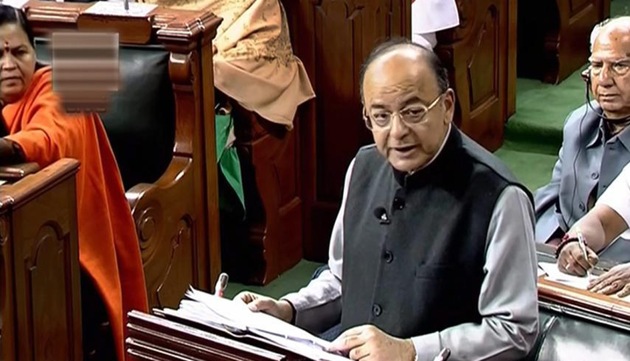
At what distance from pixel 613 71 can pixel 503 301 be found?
4.27 feet

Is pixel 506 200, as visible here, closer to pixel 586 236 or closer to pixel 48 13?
pixel 586 236

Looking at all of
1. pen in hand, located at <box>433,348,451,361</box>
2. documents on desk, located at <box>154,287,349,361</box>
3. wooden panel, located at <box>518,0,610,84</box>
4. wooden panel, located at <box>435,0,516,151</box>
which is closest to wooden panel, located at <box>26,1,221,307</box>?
documents on desk, located at <box>154,287,349,361</box>

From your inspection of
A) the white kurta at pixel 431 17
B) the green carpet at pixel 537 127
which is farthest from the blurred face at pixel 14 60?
the green carpet at pixel 537 127

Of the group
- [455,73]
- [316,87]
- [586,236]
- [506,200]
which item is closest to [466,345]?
[506,200]

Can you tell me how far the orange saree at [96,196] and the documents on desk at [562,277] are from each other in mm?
1031

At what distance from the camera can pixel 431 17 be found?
443 cm

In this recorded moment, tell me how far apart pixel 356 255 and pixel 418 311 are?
0.57ft

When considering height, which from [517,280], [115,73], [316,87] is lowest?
[316,87]

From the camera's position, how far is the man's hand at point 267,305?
2.08 meters

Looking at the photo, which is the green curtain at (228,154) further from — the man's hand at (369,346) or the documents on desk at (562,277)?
the man's hand at (369,346)

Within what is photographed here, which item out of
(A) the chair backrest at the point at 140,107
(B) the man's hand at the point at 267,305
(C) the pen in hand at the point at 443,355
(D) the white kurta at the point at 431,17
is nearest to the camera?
(C) the pen in hand at the point at 443,355

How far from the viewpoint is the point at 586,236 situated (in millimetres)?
2781

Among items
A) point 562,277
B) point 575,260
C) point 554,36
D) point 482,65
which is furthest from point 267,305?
point 554,36

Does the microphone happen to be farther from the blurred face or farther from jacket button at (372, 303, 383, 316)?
the blurred face
